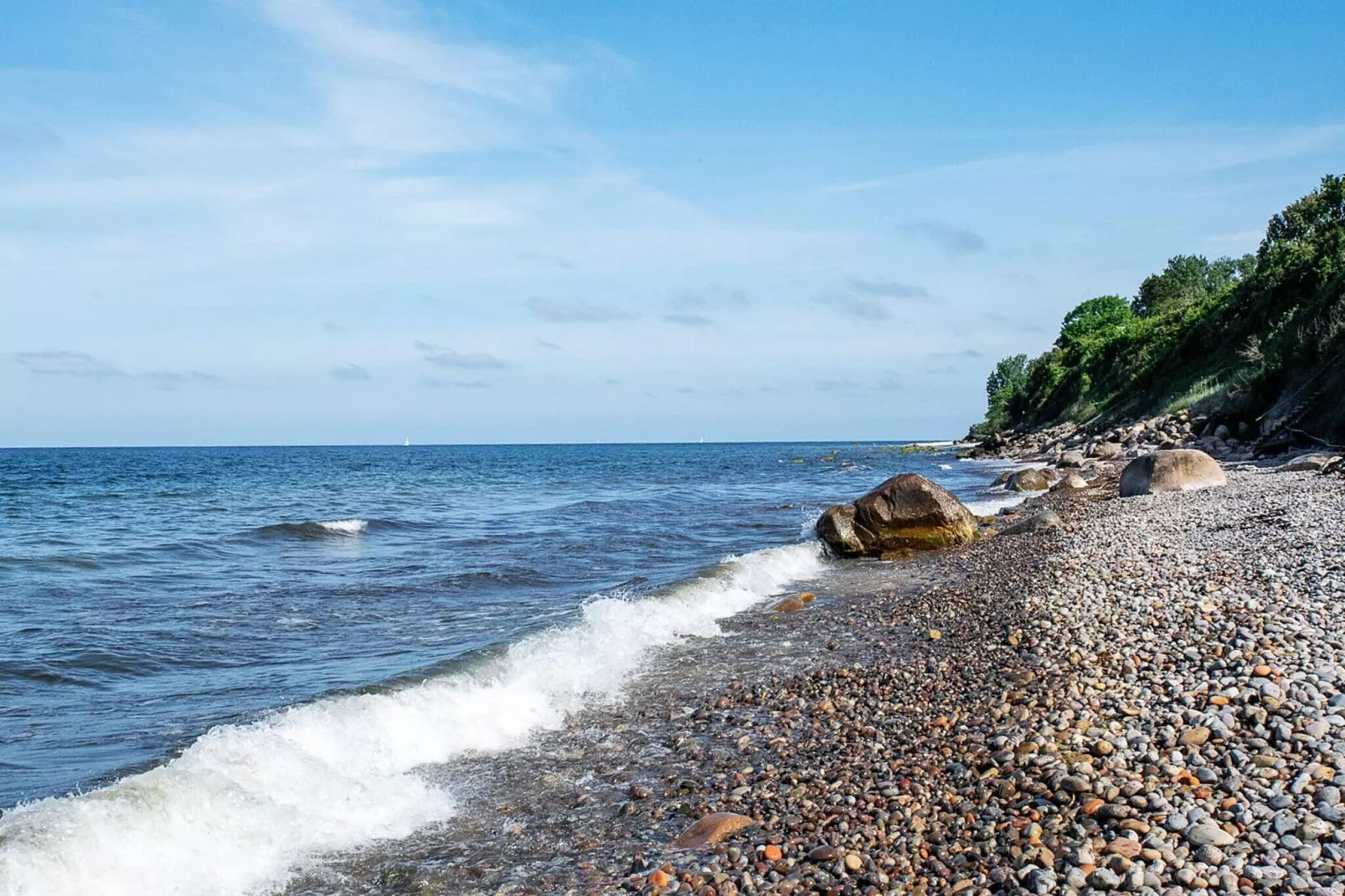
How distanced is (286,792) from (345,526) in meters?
22.9

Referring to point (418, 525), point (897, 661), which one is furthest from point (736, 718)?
point (418, 525)

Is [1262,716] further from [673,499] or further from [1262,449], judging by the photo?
[673,499]

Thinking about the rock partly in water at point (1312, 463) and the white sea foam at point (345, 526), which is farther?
the white sea foam at point (345, 526)

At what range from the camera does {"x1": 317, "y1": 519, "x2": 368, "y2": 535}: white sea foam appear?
28.7 meters

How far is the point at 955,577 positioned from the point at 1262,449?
1609 cm

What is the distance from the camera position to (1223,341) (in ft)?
151

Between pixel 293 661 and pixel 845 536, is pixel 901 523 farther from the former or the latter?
pixel 293 661

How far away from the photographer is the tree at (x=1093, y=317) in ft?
297

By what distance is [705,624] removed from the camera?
1384 centimetres

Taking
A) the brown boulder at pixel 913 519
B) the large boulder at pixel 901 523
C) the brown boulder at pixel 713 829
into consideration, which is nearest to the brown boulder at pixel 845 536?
the large boulder at pixel 901 523

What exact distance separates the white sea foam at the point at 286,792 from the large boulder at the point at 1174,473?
15767 mm

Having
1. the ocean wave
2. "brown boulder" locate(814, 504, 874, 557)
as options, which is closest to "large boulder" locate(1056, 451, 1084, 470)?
"brown boulder" locate(814, 504, 874, 557)

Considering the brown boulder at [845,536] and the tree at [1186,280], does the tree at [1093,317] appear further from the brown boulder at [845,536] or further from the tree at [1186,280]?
the brown boulder at [845,536]

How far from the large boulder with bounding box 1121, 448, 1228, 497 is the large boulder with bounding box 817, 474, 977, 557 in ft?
16.8
